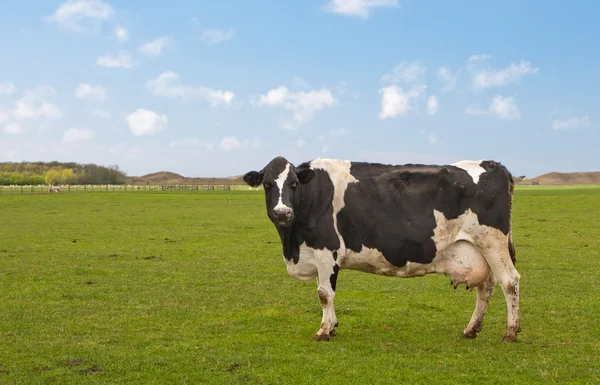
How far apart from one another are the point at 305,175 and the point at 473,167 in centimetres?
261

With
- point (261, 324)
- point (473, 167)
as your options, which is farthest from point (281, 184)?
point (473, 167)

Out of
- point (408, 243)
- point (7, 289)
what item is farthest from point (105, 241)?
point (408, 243)

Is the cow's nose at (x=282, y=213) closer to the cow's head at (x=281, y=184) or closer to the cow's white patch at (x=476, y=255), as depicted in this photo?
the cow's head at (x=281, y=184)

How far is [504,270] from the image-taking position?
8766 millimetres

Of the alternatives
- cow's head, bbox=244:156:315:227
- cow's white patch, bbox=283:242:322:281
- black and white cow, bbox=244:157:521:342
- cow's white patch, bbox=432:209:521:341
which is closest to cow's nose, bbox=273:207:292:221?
cow's head, bbox=244:156:315:227

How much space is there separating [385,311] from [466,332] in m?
2.14

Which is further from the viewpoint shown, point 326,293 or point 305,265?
point 305,265

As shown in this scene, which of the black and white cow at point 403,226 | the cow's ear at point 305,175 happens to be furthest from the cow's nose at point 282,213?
the cow's ear at point 305,175

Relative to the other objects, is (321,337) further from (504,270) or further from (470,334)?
(504,270)

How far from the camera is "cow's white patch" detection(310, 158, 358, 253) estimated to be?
9.12m

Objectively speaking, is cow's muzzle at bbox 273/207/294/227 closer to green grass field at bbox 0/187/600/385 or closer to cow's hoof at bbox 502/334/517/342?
green grass field at bbox 0/187/600/385

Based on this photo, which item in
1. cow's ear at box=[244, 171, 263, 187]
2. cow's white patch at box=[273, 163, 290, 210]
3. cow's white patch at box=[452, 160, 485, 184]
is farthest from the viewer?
cow's ear at box=[244, 171, 263, 187]

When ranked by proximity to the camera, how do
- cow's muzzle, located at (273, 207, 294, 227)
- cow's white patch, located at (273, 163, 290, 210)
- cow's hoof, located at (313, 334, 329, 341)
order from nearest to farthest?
cow's muzzle, located at (273, 207, 294, 227)
cow's white patch, located at (273, 163, 290, 210)
cow's hoof, located at (313, 334, 329, 341)

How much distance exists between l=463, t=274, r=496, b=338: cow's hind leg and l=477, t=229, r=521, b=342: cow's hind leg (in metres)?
0.32
